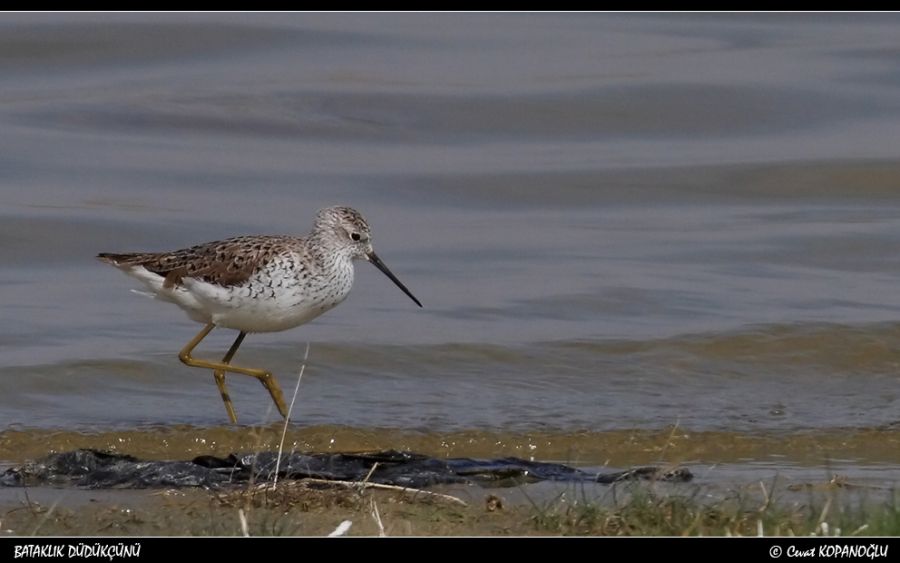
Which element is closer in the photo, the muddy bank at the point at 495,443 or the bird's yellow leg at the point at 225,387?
the muddy bank at the point at 495,443

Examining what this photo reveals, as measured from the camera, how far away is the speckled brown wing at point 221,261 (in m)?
8.38

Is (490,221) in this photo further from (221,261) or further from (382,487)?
(382,487)

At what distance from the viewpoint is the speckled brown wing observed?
8375 millimetres

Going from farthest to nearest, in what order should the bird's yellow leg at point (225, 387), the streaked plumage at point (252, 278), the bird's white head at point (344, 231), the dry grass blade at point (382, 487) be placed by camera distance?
the bird's white head at point (344, 231) → the bird's yellow leg at point (225, 387) → the streaked plumage at point (252, 278) → the dry grass blade at point (382, 487)

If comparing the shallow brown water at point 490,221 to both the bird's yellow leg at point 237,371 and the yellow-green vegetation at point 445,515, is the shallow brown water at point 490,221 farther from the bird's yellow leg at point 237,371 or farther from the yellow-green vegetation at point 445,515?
the yellow-green vegetation at point 445,515

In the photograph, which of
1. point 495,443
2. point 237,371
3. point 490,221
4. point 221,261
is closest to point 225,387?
point 237,371

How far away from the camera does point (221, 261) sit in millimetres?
8438

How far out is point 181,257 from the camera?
8594 mm

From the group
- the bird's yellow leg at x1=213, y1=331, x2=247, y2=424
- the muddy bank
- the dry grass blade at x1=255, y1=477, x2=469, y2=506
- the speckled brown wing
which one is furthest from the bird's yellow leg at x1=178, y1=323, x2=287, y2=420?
the dry grass blade at x1=255, y1=477, x2=469, y2=506

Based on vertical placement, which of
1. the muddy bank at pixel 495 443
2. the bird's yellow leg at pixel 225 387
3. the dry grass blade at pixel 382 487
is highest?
the dry grass blade at pixel 382 487

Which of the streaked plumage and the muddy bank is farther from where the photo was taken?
the streaked plumage

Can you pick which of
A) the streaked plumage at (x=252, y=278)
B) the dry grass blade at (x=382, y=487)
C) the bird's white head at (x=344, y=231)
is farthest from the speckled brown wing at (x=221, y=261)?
the dry grass blade at (x=382, y=487)

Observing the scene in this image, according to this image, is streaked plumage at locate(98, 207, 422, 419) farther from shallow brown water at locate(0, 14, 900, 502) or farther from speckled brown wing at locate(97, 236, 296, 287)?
shallow brown water at locate(0, 14, 900, 502)

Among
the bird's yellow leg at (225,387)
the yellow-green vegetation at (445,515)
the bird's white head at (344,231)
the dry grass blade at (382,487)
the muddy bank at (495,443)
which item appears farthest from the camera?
the bird's white head at (344,231)
